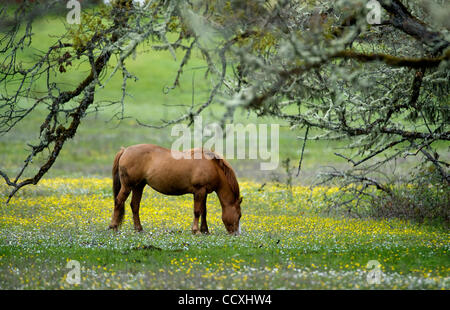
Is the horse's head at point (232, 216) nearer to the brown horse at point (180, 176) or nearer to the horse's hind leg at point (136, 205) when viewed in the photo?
the brown horse at point (180, 176)

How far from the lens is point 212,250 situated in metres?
11.4

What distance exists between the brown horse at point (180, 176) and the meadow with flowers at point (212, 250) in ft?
2.42

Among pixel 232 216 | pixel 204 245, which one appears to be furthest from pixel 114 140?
pixel 204 245

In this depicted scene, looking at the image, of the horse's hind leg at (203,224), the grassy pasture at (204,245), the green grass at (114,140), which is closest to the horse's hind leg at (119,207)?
the grassy pasture at (204,245)

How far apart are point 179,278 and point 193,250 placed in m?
2.38

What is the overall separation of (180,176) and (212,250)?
123 inches

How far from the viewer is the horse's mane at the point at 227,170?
13719mm

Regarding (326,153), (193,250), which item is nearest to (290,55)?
(193,250)

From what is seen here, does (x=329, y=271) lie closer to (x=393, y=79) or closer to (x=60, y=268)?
(x=60, y=268)

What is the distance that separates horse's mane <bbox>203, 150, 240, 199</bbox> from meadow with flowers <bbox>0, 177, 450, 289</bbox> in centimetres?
119

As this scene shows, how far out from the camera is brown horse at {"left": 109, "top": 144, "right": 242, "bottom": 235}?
13812 mm

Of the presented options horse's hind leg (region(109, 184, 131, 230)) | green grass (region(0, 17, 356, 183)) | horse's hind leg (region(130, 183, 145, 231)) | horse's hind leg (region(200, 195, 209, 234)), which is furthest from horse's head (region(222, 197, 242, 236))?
green grass (region(0, 17, 356, 183))

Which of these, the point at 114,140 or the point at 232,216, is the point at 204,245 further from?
the point at 114,140

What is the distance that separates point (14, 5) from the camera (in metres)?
11.4
